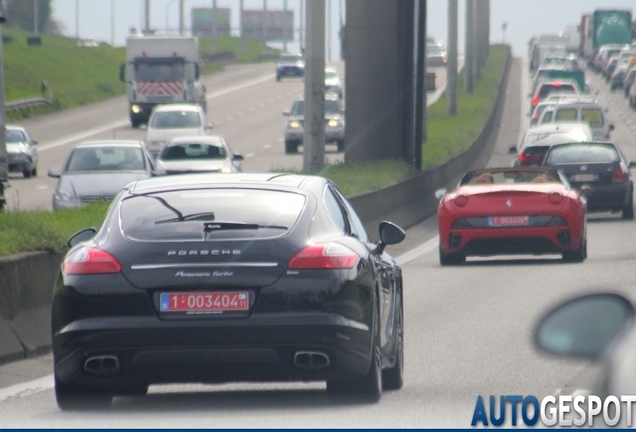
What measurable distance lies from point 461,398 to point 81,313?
2.11 m

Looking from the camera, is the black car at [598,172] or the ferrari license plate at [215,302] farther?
the black car at [598,172]

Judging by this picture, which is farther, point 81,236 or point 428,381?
point 428,381

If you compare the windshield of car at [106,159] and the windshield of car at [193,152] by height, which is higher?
the windshield of car at [106,159]

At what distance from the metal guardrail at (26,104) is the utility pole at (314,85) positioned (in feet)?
150

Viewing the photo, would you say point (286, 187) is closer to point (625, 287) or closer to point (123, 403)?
point (123, 403)

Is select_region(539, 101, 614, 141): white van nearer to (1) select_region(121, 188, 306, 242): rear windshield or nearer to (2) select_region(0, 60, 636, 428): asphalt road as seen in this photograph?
(2) select_region(0, 60, 636, 428): asphalt road

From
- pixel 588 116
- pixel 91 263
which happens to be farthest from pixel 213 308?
pixel 588 116

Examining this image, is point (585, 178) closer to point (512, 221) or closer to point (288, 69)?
point (512, 221)

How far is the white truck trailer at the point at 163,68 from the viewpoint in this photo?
5800 centimetres

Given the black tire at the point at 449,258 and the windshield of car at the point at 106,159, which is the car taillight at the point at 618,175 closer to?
the black tire at the point at 449,258

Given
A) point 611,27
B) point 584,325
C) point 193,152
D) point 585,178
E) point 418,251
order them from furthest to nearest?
point 611,27, point 193,152, point 585,178, point 418,251, point 584,325

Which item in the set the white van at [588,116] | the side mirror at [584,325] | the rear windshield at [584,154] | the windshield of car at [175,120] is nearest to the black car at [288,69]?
the windshield of car at [175,120]

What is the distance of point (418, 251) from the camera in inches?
909

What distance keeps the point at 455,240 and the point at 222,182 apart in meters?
10.9
